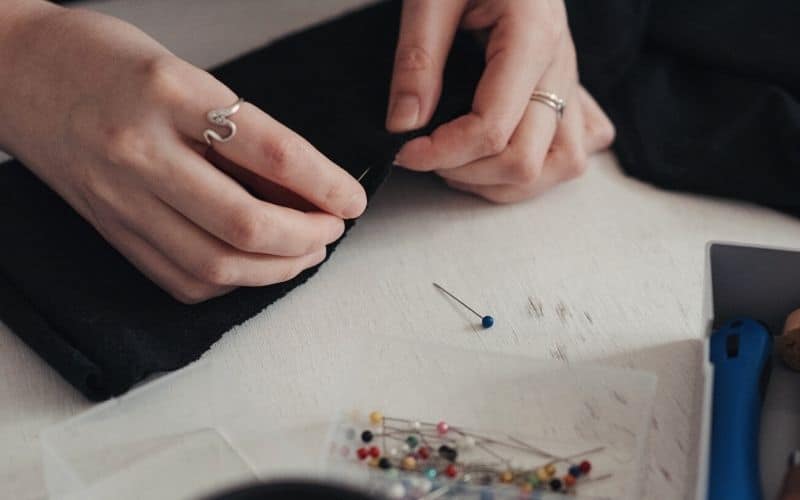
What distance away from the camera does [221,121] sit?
0.50 metres

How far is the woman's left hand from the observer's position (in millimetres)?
624

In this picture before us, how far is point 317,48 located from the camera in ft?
2.29

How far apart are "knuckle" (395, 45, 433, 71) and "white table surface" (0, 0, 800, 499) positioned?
10cm

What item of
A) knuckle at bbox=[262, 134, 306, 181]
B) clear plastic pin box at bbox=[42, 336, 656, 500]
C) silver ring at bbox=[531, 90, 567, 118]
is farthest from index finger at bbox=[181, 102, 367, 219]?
silver ring at bbox=[531, 90, 567, 118]

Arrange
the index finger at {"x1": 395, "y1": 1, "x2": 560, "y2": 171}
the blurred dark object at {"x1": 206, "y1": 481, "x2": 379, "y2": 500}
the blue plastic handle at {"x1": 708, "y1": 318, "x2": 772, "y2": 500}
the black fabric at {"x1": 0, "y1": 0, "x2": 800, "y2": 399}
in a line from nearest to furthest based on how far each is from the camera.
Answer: the blurred dark object at {"x1": 206, "y1": 481, "x2": 379, "y2": 500} → the blue plastic handle at {"x1": 708, "y1": 318, "x2": 772, "y2": 500} → the black fabric at {"x1": 0, "y1": 0, "x2": 800, "y2": 399} → the index finger at {"x1": 395, "y1": 1, "x2": 560, "y2": 171}

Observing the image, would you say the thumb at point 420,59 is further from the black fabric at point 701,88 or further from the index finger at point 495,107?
the black fabric at point 701,88

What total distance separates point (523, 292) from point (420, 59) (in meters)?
0.19

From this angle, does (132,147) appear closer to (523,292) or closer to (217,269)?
(217,269)

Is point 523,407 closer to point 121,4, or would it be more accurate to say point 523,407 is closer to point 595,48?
point 595,48

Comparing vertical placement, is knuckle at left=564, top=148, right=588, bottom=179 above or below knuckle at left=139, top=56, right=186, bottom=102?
below

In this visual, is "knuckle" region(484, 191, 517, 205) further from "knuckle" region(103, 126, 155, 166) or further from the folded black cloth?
"knuckle" region(103, 126, 155, 166)

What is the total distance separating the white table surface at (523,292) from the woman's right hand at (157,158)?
48mm

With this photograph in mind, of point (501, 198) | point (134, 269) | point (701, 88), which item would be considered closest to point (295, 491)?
point (134, 269)

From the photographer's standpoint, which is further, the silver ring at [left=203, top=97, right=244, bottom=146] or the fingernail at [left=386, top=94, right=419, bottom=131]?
the fingernail at [left=386, top=94, right=419, bottom=131]
